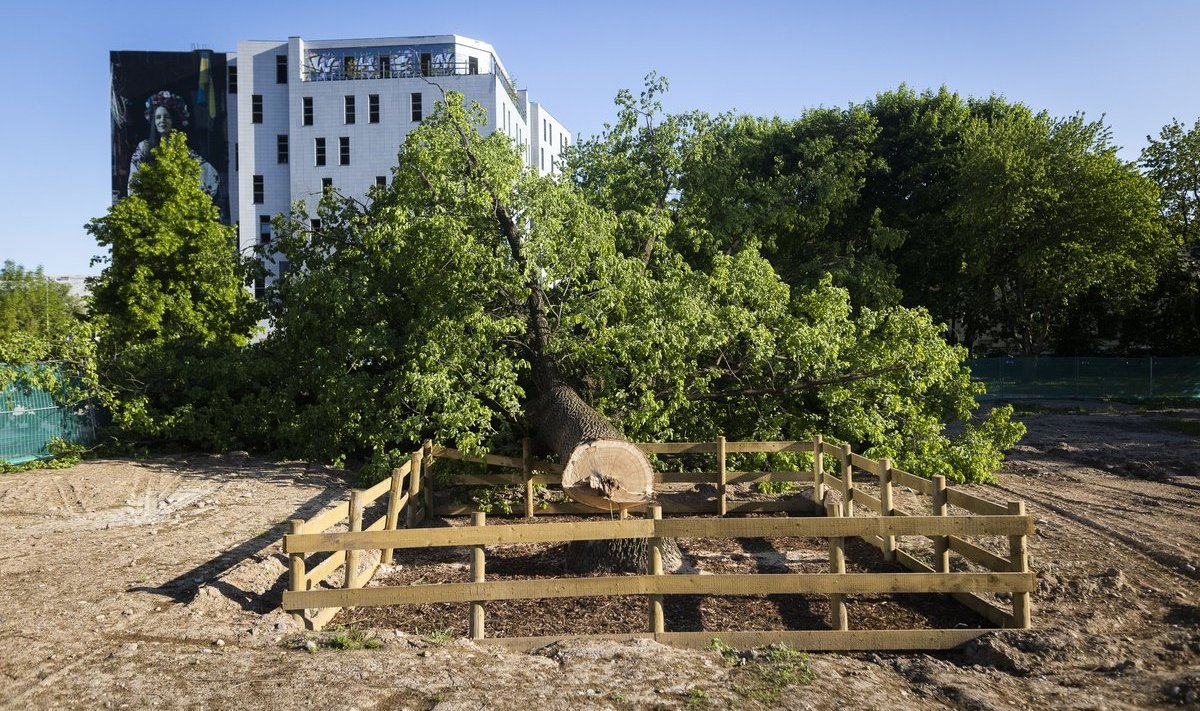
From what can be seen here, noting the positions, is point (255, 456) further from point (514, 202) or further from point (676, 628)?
point (676, 628)

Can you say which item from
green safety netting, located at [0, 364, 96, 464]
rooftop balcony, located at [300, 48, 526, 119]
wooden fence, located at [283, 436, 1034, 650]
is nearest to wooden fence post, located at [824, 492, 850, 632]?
wooden fence, located at [283, 436, 1034, 650]

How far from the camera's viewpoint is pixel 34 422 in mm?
16781

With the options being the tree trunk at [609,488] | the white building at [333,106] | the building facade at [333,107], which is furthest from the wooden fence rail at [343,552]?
the white building at [333,106]

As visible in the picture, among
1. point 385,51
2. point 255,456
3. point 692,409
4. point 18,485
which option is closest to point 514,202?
point 692,409

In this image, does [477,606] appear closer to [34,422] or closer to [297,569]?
[297,569]

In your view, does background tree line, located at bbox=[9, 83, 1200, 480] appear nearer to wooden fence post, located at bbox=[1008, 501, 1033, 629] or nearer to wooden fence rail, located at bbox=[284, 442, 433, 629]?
wooden fence rail, located at bbox=[284, 442, 433, 629]

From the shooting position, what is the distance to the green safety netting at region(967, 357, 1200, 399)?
105 feet

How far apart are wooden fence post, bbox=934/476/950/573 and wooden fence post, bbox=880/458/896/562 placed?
856mm

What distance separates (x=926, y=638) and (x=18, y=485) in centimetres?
1426

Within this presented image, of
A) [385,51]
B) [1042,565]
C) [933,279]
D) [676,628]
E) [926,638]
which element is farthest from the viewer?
[385,51]

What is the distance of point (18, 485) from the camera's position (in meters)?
14.1

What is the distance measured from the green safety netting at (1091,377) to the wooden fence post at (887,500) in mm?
26356

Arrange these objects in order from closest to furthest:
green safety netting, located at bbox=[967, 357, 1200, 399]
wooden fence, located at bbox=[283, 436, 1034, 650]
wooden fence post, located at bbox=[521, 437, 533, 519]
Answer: wooden fence, located at bbox=[283, 436, 1034, 650] < wooden fence post, located at bbox=[521, 437, 533, 519] < green safety netting, located at bbox=[967, 357, 1200, 399]

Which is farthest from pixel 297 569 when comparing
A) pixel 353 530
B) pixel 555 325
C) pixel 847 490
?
pixel 555 325
